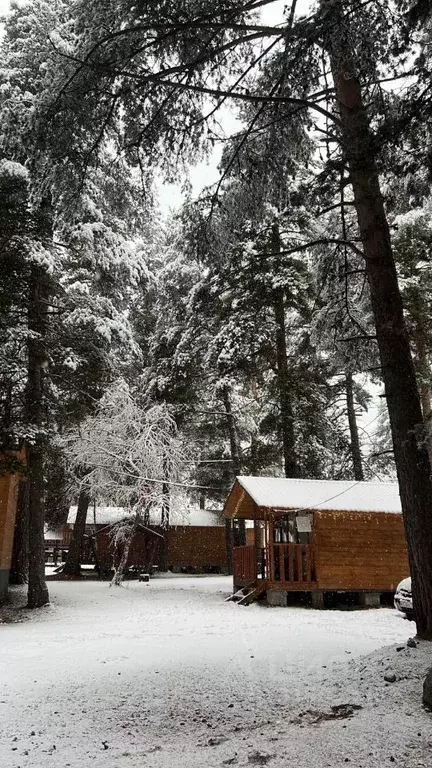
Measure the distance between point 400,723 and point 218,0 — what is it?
7.26m

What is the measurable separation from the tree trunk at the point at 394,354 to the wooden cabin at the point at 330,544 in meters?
7.51

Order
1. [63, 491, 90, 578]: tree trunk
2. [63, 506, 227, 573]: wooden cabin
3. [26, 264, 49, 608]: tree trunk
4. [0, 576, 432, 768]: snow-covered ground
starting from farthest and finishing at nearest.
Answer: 1. [63, 506, 227, 573]: wooden cabin
2. [63, 491, 90, 578]: tree trunk
3. [26, 264, 49, 608]: tree trunk
4. [0, 576, 432, 768]: snow-covered ground

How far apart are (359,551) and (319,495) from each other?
1.72 metres

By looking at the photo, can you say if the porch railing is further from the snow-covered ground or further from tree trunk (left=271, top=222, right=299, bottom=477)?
the snow-covered ground

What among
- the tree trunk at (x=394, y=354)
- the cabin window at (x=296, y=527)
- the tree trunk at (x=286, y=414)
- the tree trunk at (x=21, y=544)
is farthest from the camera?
the tree trunk at (x=21, y=544)

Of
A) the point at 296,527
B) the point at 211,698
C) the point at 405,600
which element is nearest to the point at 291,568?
the point at 296,527

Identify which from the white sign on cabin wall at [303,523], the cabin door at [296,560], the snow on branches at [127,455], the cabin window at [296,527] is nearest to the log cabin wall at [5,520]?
the snow on branches at [127,455]

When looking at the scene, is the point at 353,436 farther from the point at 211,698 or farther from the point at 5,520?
the point at 211,698

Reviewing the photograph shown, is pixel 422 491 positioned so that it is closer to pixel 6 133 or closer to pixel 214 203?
pixel 214 203

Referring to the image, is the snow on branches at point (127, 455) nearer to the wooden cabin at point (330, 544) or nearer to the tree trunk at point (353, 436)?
the wooden cabin at point (330, 544)

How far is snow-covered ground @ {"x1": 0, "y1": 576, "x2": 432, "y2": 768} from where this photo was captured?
11.6 feet

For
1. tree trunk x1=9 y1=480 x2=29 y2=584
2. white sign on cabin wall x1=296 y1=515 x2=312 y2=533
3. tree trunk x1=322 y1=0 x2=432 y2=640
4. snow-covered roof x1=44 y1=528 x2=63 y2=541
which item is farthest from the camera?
snow-covered roof x1=44 y1=528 x2=63 y2=541

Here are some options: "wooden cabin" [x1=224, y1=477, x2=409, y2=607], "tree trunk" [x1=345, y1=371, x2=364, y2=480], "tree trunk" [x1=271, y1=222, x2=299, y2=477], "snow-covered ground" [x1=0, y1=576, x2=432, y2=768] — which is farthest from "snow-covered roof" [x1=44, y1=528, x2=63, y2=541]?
"snow-covered ground" [x1=0, y1=576, x2=432, y2=768]

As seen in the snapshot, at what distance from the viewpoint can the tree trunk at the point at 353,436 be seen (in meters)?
19.5
